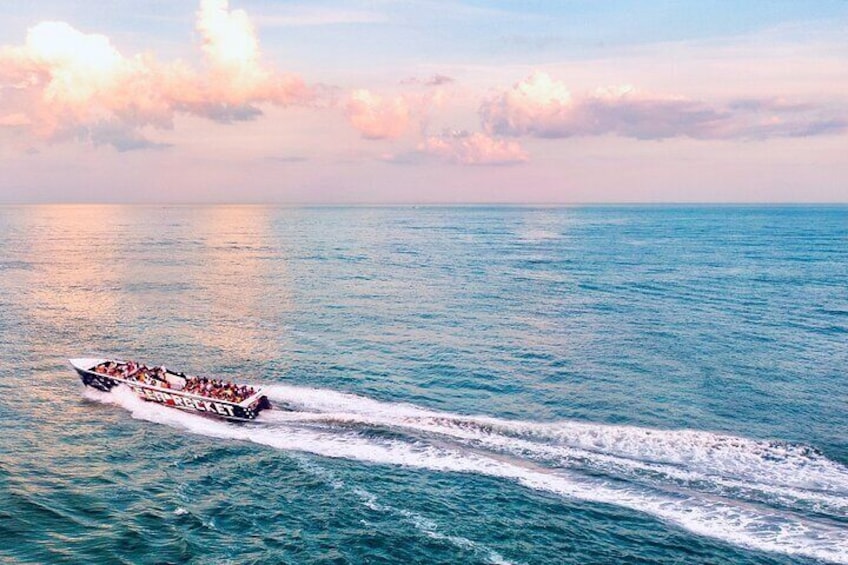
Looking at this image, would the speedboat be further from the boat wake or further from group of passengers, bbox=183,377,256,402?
the boat wake

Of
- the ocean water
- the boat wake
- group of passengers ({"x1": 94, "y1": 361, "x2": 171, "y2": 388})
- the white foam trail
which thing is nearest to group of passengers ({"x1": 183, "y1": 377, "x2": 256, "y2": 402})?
the boat wake

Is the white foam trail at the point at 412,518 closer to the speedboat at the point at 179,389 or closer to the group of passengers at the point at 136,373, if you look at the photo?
the speedboat at the point at 179,389

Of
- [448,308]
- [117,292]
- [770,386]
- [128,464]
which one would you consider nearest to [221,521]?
[128,464]

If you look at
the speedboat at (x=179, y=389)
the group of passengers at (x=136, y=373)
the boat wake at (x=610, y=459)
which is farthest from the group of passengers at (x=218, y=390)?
the group of passengers at (x=136, y=373)

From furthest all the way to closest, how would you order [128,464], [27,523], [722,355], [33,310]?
[33,310]
[722,355]
[128,464]
[27,523]

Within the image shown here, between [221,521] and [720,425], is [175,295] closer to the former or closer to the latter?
[221,521]

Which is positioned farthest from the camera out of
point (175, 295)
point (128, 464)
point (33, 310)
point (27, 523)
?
point (175, 295)
